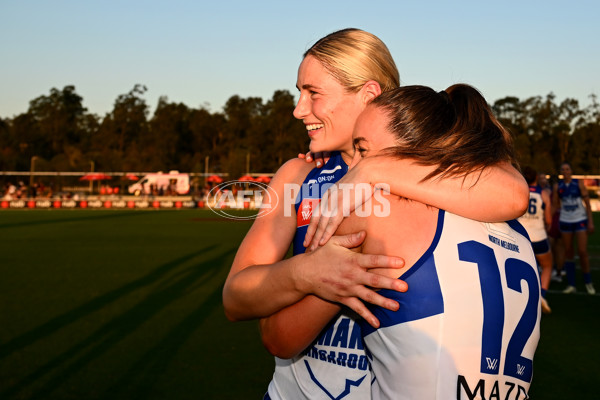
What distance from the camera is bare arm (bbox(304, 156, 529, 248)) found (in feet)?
4.77

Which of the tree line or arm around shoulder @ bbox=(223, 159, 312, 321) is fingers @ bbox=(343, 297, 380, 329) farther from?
the tree line

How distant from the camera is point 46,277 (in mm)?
10773

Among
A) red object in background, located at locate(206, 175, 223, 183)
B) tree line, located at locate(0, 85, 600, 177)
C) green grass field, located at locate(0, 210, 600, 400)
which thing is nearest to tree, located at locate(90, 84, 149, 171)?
tree line, located at locate(0, 85, 600, 177)

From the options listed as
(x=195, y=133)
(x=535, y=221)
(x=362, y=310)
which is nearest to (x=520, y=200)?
(x=362, y=310)

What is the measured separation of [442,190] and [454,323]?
0.34m

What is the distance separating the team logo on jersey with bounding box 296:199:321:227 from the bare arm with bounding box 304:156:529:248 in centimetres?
44

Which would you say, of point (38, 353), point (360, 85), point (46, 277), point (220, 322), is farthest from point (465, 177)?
point (46, 277)

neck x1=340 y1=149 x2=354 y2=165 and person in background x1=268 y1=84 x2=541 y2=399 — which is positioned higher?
neck x1=340 y1=149 x2=354 y2=165

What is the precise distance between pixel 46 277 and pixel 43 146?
85762 mm

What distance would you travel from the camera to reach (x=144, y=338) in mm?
6660

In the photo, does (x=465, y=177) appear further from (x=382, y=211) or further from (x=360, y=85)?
(x=360, y=85)

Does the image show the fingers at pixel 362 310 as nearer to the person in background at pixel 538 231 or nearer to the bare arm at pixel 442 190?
the bare arm at pixel 442 190

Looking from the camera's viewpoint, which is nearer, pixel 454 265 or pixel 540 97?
pixel 454 265

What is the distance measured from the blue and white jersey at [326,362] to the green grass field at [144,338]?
3.00 metres
